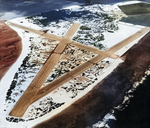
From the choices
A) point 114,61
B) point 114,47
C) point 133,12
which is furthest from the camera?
point 133,12

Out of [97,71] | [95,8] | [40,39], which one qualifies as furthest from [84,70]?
[95,8]

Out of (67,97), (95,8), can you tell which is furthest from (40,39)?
(95,8)

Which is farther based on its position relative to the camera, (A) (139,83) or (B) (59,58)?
(B) (59,58)

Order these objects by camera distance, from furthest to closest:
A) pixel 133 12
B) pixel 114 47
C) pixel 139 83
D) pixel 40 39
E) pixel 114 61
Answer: pixel 133 12 < pixel 40 39 < pixel 114 47 < pixel 114 61 < pixel 139 83

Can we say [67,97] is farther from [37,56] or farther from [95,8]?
[95,8]

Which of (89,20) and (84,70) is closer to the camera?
(84,70)

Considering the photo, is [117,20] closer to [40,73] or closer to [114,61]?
[114,61]

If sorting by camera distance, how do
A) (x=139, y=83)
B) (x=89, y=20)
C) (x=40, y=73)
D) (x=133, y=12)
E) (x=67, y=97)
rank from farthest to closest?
(x=133, y=12)
(x=89, y=20)
(x=40, y=73)
(x=139, y=83)
(x=67, y=97)

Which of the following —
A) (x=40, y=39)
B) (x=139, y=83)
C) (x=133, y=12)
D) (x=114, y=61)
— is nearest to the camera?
(x=139, y=83)
